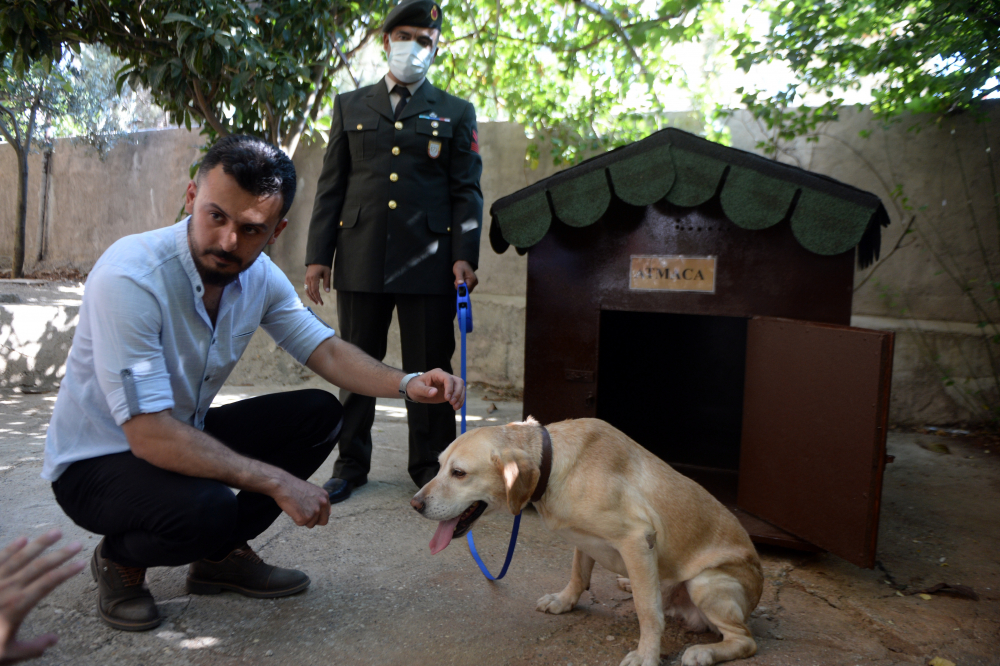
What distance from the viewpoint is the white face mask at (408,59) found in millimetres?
3299

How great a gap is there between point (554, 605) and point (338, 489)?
4.58 ft

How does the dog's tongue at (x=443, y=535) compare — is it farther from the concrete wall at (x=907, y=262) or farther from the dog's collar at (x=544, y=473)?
the concrete wall at (x=907, y=262)

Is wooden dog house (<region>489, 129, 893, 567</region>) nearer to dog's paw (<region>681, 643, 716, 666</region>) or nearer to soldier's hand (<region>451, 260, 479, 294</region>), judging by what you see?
soldier's hand (<region>451, 260, 479, 294</region>)

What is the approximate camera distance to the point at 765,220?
2727 millimetres

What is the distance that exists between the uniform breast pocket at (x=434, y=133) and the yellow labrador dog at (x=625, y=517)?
1718 mm

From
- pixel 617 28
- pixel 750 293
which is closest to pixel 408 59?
pixel 750 293

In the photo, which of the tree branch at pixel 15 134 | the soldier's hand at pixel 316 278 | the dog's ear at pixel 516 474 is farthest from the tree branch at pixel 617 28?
the tree branch at pixel 15 134

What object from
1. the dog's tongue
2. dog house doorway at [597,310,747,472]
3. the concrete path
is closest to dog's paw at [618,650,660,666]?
the concrete path

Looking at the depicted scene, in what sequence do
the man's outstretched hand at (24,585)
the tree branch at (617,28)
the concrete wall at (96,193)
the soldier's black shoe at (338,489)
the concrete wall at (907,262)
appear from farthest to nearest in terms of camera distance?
the concrete wall at (96,193) → the tree branch at (617,28) → the concrete wall at (907,262) → the soldier's black shoe at (338,489) → the man's outstretched hand at (24,585)

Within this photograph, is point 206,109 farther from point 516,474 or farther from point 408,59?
point 516,474

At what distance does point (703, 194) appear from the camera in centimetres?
282

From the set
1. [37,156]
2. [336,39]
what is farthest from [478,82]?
[37,156]

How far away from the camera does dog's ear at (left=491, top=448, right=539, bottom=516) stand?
193 centimetres

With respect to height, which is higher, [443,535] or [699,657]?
[443,535]
